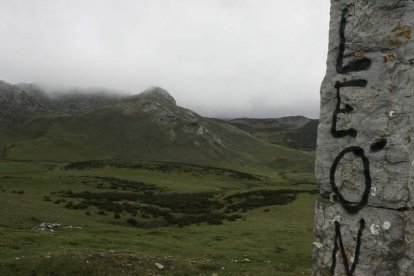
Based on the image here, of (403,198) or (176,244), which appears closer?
(403,198)

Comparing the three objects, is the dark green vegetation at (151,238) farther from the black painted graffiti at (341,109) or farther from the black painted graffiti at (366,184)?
the black painted graffiti at (341,109)

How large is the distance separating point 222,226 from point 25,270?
24.2 meters

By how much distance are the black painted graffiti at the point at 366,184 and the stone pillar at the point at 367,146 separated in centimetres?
2

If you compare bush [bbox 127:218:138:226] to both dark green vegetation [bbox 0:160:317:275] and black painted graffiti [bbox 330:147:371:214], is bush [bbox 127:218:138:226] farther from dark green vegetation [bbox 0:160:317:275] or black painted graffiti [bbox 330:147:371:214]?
black painted graffiti [bbox 330:147:371:214]

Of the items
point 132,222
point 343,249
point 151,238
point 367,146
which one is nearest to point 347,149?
point 367,146

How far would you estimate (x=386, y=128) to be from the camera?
27.7ft

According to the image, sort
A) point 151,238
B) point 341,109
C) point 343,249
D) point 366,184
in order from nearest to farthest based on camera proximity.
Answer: point 366,184 → point 343,249 → point 341,109 → point 151,238

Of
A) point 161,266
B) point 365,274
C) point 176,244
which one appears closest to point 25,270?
point 161,266

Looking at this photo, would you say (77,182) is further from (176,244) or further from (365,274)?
(365,274)

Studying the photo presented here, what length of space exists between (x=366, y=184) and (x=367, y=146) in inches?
27.9

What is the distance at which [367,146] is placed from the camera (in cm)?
858

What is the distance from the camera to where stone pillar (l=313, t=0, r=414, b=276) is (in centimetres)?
832

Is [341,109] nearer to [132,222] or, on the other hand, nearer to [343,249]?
[343,249]

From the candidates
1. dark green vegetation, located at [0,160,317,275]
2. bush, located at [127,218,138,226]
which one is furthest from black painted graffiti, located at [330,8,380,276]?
bush, located at [127,218,138,226]
